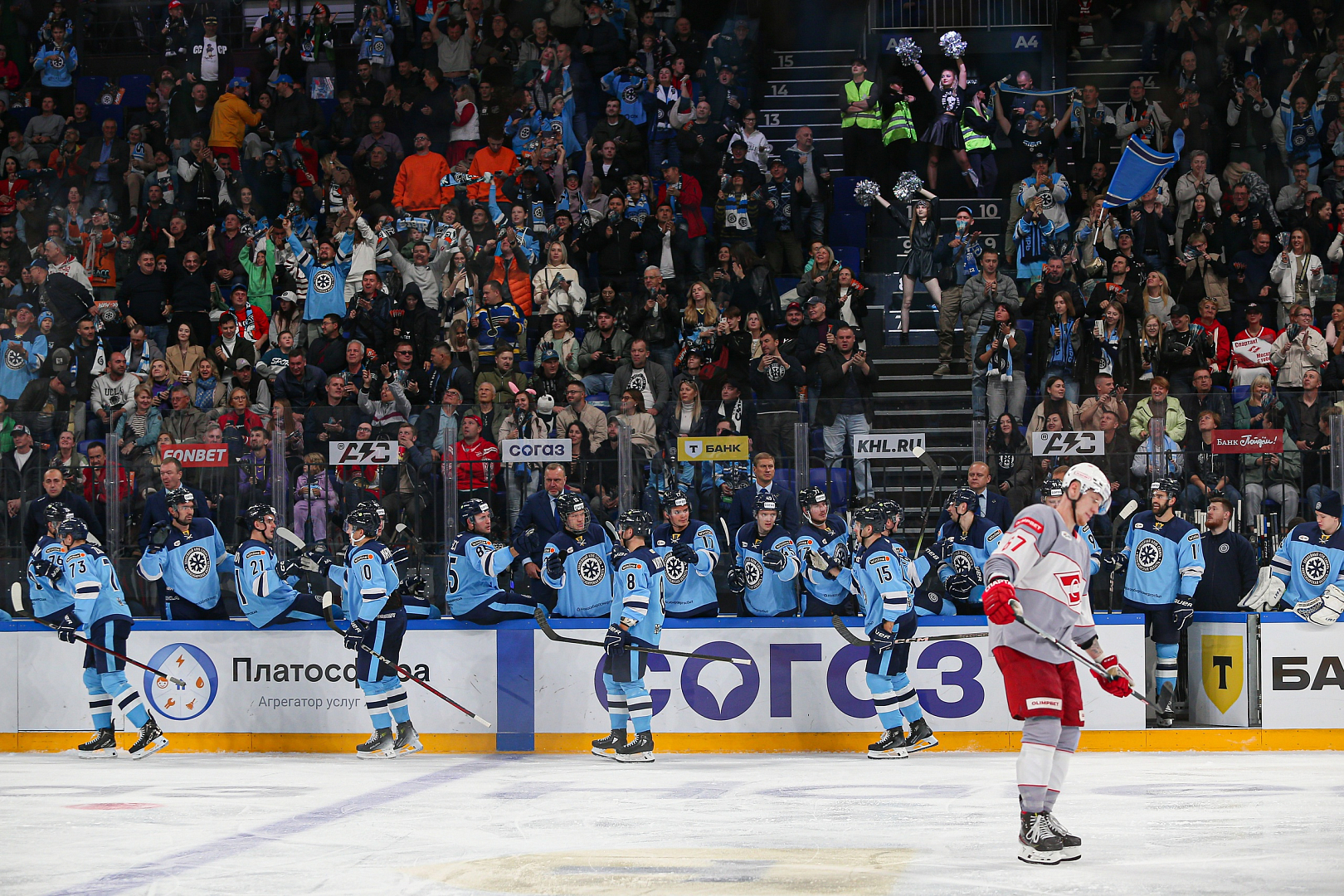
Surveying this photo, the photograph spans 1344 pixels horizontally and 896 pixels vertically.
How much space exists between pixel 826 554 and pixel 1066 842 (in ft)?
14.8

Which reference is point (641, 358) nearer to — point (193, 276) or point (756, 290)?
point (756, 290)

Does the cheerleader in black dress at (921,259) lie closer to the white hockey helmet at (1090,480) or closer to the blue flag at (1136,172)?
the blue flag at (1136,172)

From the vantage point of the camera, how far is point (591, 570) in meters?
11.4

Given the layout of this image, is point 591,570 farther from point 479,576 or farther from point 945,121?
point 945,121

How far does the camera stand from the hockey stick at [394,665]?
35.7 feet

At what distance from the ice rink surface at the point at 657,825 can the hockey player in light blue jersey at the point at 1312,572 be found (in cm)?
106

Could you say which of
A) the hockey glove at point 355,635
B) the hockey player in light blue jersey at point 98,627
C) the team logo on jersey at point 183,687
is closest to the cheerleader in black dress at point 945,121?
the hockey glove at point 355,635

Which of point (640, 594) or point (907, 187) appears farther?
point (907, 187)

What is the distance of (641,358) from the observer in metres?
13.5

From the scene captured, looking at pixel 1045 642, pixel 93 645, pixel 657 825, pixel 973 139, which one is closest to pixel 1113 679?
pixel 1045 642

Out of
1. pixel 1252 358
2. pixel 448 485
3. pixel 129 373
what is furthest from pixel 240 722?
pixel 1252 358

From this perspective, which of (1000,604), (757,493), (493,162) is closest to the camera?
(1000,604)

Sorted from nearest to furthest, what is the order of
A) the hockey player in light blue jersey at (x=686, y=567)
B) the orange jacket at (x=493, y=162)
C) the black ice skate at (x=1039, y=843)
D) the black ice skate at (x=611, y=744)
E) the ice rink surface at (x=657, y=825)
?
the ice rink surface at (x=657, y=825)
the black ice skate at (x=1039, y=843)
the black ice skate at (x=611, y=744)
the hockey player in light blue jersey at (x=686, y=567)
the orange jacket at (x=493, y=162)

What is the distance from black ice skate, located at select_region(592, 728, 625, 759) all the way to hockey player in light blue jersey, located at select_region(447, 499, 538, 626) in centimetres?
116
